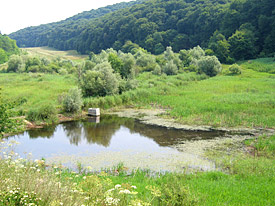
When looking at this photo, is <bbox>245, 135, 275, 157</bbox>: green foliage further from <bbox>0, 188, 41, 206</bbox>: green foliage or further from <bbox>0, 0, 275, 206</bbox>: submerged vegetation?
<bbox>0, 188, 41, 206</bbox>: green foliage

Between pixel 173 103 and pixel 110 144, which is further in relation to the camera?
pixel 173 103

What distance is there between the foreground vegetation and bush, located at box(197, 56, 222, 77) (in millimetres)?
34375

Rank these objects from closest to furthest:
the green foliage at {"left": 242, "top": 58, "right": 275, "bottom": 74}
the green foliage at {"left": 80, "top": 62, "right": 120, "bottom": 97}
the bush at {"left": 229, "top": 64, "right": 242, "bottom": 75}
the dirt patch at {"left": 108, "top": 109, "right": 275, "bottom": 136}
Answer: the dirt patch at {"left": 108, "top": 109, "right": 275, "bottom": 136} < the green foliage at {"left": 80, "top": 62, "right": 120, "bottom": 97} < the bush at {"left": 229, "top": 64, "right": 242, "bottom": 75} < the green foliage at {"left": 242, "top": 58, "right": 275, "bottom": 74}

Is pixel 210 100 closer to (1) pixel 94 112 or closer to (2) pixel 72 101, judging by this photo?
(1) pixel 94 112

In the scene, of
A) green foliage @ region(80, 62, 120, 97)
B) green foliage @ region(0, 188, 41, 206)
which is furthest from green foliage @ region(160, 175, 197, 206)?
green foliage @ region(80, 62, 120, 97)

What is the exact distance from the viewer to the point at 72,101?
2522cm

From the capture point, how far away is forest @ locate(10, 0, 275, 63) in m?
64.6

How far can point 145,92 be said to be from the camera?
33062 mm

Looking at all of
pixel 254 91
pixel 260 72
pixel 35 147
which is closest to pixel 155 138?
pixel 35 147

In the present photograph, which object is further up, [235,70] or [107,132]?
[235,70]

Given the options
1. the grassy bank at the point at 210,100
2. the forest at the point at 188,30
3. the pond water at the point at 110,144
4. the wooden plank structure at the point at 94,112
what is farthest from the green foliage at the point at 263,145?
the forest at the point at 188,30

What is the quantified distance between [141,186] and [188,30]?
97.8 meters

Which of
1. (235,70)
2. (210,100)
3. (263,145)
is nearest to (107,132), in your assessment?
(263,145)

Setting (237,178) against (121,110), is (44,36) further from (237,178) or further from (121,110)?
(237,178)
